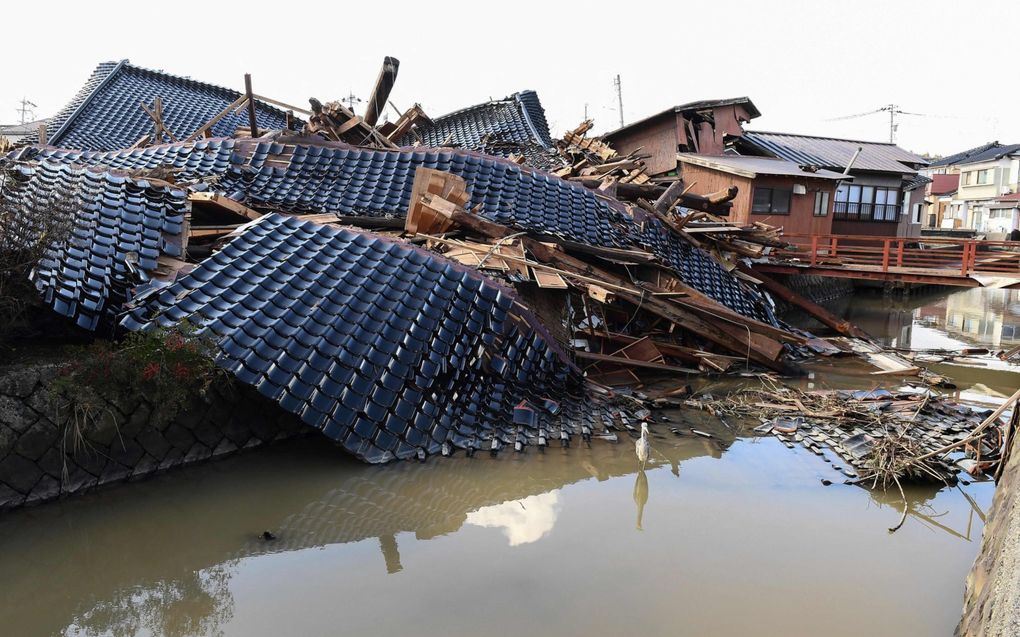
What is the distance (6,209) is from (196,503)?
281 cm

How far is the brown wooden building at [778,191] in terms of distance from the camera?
19312 millimetres

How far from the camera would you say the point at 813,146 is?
23688mm

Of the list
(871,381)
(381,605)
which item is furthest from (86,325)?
(871,381)

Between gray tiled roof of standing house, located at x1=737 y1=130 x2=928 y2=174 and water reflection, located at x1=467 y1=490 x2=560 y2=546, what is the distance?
1901 cm

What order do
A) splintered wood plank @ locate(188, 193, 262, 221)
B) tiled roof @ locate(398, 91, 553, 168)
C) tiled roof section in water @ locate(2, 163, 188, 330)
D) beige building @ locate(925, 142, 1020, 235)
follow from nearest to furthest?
tiled roof section in water @ locate(2, 163, 188, 330), splintered wood plank @ locate(188, 193, 262, 221), tiled roof @ locate(398, 91, 553, 168), beige building @ locate(925, 142, 1020, 235)

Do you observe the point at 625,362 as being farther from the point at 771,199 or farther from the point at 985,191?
the point at 985,191

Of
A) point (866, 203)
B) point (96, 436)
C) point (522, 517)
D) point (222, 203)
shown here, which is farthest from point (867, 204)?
point (96, 436)

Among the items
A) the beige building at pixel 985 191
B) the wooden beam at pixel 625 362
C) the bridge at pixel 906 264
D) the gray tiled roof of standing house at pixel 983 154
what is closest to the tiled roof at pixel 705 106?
the bridge at pixel 906 264

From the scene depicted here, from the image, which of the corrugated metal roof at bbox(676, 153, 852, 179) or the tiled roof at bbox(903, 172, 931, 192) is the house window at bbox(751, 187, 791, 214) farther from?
the tiled roof at bbox(903, 172, 931, 192)

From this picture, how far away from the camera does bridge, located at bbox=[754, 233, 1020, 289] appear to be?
1310cm

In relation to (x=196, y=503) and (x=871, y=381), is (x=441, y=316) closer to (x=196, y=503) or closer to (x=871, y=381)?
(x=196, y=503)

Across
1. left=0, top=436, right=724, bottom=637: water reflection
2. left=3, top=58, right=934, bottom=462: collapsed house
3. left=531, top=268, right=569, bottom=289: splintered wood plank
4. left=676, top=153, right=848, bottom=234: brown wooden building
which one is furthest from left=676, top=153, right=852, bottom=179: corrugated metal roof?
left=0, top=436, right=724, bottom=637: water reflection

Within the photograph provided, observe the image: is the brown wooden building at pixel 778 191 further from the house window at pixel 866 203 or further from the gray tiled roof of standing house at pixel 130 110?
the gray tiled roof of standing house at pixel 130 110

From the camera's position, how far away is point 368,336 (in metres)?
6.20
